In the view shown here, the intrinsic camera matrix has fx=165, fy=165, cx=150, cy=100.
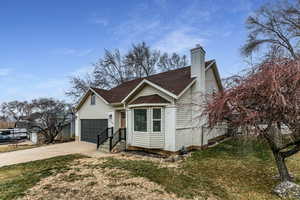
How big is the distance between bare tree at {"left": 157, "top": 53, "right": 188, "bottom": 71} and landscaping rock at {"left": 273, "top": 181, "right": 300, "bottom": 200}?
24544 mm

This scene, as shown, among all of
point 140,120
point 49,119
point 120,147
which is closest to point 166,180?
point 140,120

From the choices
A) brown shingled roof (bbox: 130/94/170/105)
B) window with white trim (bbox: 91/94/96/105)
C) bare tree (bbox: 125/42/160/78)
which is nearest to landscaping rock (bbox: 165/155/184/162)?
brown shingled roof (bbox: 130/94/170/105)

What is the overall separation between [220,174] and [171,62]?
941 inches

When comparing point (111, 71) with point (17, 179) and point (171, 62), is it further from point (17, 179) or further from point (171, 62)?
point (17, 179)

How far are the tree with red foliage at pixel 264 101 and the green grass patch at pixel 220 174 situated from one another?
69 cm

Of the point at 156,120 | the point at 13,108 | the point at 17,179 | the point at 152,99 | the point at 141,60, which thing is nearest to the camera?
the point at 17,179

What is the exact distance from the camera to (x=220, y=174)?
6.27 m

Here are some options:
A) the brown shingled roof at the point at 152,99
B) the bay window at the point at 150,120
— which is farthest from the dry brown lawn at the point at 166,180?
the brown shingled roof at the point at 152,99

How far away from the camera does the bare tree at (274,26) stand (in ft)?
50.0

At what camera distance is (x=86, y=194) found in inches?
183

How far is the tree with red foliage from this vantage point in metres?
3.95

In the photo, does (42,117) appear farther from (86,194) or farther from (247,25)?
(247,25)

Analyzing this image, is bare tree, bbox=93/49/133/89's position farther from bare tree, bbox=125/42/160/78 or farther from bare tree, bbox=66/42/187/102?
bare tree, bbox=125/42/160/78

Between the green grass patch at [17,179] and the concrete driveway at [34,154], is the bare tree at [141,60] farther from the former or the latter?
the green grass patch at [17,179]
